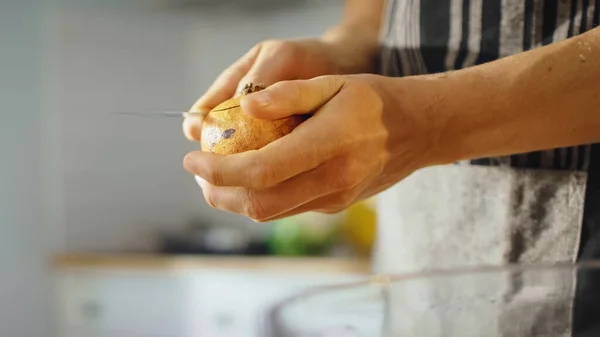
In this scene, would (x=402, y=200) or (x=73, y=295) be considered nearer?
(x=402, y=200)

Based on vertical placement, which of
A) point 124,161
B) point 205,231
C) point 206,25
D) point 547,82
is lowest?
point 205,231

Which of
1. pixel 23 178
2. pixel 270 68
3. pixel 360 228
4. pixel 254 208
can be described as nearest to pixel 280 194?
pixel 254 208

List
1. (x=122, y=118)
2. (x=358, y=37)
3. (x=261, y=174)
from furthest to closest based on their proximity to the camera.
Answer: (x=122, y=118), (x=358, y=37), (x=261, y=174)

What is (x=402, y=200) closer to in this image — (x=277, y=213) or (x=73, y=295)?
(x=277, y=213)

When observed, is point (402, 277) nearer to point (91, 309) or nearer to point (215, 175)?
point (215, 175)

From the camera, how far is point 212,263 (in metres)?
1.84

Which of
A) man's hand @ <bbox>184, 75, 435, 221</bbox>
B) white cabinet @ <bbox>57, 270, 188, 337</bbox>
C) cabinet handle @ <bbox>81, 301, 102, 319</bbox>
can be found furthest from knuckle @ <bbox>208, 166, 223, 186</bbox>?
cabinet handle @ <bbox>81, 301, 102, 319</bbox>

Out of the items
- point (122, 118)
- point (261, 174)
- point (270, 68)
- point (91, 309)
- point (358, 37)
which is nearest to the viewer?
point (261, 174)

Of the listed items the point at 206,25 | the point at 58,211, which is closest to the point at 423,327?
the point at 206,25

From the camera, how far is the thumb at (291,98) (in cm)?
31

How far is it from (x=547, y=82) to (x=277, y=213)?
16cm

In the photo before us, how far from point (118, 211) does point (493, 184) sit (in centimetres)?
168

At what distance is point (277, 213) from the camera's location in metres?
0.34

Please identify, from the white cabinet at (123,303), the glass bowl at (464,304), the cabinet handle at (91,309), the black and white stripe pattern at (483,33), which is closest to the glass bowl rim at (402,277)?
the glass bowl at (464,304)
